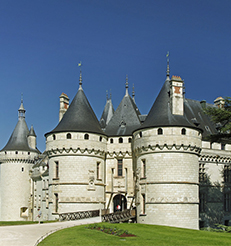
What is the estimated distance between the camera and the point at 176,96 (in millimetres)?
33438

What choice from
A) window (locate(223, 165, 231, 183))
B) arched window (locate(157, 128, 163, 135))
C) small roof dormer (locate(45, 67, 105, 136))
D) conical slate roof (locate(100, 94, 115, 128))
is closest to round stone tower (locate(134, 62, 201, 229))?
arched window (locate(157, 128, 163, 135))

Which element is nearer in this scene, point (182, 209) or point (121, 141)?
point (182, 209)

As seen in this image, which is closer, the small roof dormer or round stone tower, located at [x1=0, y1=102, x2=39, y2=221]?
the small roof dormer

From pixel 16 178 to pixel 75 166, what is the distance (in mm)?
23803

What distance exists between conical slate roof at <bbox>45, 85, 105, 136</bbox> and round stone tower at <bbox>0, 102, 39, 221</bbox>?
20.2 m

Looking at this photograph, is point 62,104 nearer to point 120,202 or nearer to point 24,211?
point 120,202

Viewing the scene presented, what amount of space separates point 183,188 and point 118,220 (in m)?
6.17

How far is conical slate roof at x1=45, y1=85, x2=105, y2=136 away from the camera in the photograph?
34.1 m

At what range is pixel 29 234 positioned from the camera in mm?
19688

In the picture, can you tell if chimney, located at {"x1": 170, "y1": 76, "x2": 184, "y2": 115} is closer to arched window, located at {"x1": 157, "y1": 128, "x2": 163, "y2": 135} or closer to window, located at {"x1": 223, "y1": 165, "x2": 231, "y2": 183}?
arched window, located at {"x1": 157, "y1": 128, "x2": 163, "y2": 135}

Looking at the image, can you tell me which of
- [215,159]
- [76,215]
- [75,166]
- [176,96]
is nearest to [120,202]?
[75,166]

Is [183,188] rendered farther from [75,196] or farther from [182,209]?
[75,196]

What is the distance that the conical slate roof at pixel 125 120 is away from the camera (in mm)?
37375

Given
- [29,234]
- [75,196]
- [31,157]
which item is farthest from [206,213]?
[31,157]
